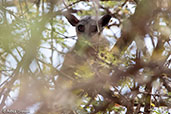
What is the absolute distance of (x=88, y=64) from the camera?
356 centimetres

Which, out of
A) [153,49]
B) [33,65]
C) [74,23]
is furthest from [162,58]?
[74,23]

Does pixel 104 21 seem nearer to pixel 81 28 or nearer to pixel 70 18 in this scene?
pixel 70 18

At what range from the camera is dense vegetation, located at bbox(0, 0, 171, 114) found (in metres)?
2.86

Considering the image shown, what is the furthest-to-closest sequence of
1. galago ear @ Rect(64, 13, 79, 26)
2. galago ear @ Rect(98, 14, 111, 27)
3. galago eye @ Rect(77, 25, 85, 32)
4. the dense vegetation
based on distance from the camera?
galago eye @ Rect(77, 25, 85, 32), galago ear @ Rect(98, 14, 111, 27), galago ear @ Rect(64, 13, 79, 26), the dense vegetation

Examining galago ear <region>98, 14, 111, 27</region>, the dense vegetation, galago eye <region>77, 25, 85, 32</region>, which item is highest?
galago eye <region>77, 25, 85, 32</region>

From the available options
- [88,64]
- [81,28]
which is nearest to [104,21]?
[81,28]

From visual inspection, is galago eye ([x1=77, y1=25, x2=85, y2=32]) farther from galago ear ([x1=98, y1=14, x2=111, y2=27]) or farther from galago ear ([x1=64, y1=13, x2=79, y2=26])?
galago ear ([x1=98, y1=14, x2=111, y2=27])

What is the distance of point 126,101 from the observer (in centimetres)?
375

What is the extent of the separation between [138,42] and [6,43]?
1983mm

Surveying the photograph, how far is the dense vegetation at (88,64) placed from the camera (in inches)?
113

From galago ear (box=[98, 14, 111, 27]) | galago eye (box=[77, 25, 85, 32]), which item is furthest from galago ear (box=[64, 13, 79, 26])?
galago ear (box=[98, 14, 111, 27])

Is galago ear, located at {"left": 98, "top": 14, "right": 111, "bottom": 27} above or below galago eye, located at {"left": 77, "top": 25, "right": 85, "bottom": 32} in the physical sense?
below

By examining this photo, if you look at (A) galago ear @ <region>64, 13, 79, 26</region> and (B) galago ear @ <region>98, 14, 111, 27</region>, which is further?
(B) galago ear @ <region>98, 14, 111, 27</region>

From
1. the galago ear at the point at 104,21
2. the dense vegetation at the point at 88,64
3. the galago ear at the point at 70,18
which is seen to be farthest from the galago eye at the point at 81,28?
the dense vegetation at the point at 88,64
